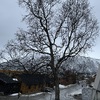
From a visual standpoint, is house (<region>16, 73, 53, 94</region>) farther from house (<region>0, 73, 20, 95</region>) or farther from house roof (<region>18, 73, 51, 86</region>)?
house (<region>0, 73, 20, 95</region>)

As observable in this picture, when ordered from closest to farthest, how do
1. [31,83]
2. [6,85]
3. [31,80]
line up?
[6,85]
[31,83]
[31,80]

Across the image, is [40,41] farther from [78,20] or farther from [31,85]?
[31,85]

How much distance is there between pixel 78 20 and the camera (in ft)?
112

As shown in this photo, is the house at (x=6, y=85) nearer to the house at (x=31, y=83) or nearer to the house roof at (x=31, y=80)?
the house roof at (x=31, y=80)

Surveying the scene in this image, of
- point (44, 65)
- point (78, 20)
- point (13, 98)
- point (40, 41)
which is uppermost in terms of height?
point (78, 20)

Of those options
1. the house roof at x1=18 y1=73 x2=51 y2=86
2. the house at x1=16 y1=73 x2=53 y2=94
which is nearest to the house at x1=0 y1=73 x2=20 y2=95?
the house roof at x1=18 y1=73 x2=51 y2=86

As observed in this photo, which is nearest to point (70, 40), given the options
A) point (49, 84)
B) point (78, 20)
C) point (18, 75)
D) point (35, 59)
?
point (78, 20)

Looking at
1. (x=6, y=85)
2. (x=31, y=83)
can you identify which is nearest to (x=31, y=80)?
(x=31, y=83)

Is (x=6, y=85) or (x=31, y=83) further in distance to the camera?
(x=31, y=83)

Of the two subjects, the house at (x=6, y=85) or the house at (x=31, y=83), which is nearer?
the house at (x=6, y=85)

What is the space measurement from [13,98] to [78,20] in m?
11.3

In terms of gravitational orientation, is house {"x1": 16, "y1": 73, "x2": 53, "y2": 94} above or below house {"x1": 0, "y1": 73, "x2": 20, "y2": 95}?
above

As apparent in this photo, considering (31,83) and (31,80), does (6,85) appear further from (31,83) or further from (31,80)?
(31,80)

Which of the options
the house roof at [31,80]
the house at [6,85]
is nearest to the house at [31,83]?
the house roof at [31,80]
